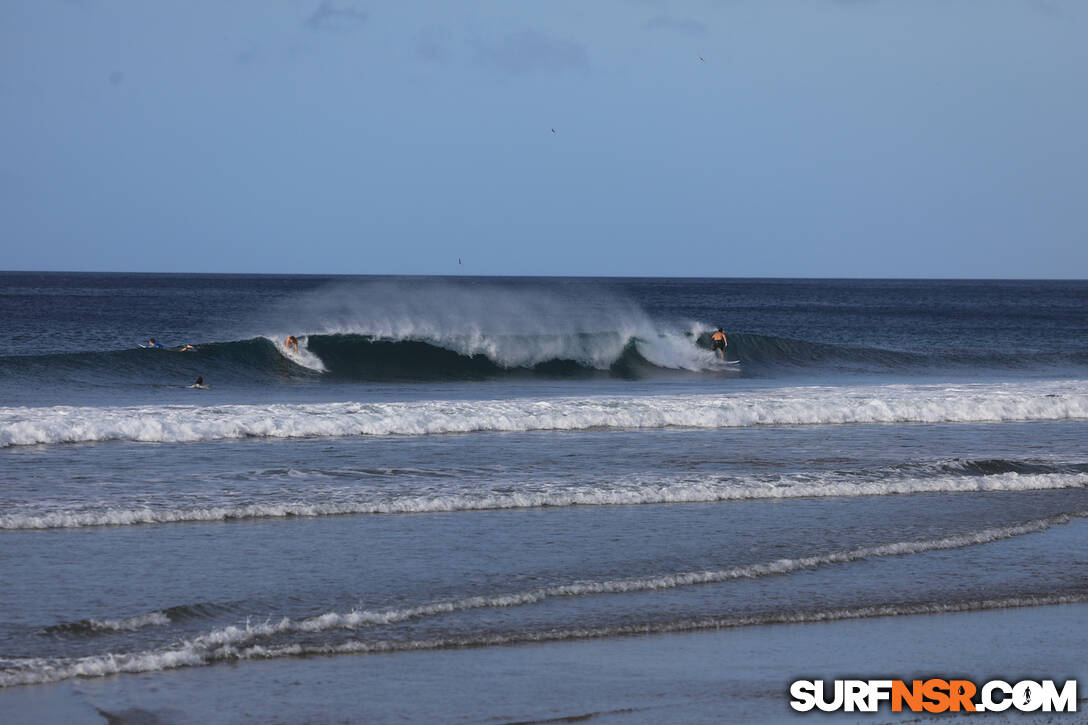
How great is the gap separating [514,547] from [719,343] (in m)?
24.7

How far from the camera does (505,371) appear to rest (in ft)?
99.6

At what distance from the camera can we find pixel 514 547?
30.9 feet

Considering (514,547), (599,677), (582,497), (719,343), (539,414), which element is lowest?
(599,677)

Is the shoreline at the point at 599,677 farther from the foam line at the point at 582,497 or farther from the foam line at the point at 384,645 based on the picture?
the foam line at the point at 582,497

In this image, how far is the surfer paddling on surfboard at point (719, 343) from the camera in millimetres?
33281

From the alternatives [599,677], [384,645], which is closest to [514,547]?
[384,645]

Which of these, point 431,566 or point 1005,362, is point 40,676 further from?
point 1005,362

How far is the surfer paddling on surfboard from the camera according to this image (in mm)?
33281

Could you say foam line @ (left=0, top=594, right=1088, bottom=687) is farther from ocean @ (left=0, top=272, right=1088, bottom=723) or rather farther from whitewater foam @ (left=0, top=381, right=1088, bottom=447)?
whitewater foam @ (left=0, top=381, right=1088, bottom=447)

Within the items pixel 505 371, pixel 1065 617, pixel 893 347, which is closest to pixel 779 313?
pixel 893 347

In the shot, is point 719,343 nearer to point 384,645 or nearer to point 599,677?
point 384,645

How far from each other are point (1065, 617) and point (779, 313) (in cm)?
7521

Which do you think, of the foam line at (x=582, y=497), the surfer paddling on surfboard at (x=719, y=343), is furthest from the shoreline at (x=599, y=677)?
the surfer paddling on surfboard at (x=719, y=343)

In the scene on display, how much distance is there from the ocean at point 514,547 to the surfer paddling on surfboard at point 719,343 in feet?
34.0
